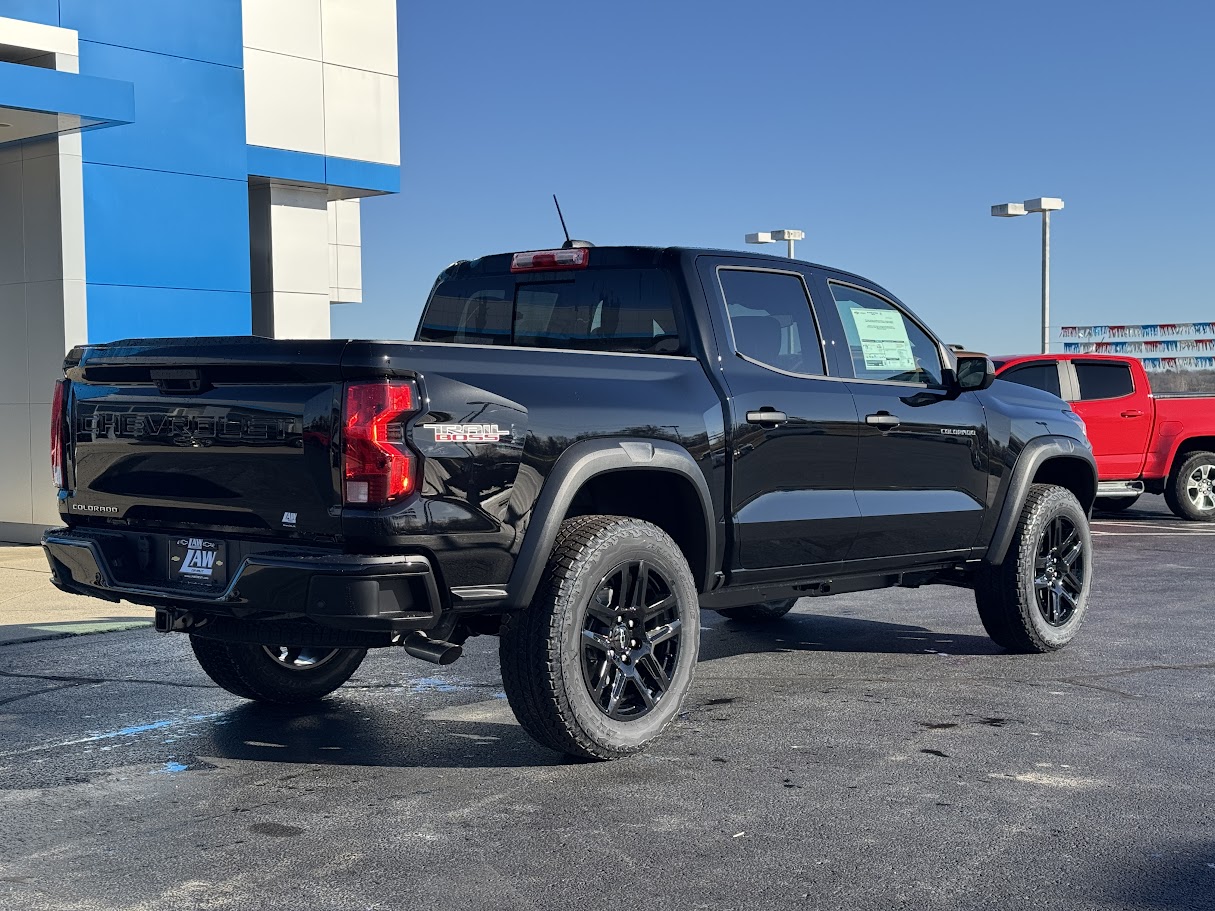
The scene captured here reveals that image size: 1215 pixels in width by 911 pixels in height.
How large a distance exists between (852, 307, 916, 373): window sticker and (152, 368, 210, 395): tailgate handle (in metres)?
3.17

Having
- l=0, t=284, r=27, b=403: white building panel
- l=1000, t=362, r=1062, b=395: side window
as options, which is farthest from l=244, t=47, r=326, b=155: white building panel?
l=1000, t=362, r=1062, b=395: side window

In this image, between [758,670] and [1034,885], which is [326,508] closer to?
[1034,885]

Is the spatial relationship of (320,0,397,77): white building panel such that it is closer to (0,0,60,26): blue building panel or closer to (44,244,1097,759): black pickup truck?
(0,0,60,26): blue building panel

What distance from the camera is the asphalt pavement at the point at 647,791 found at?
4082 mm

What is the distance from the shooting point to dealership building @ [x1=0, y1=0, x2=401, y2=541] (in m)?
13.0

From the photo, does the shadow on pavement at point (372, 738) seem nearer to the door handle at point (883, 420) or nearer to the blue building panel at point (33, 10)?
the door handle at point (883, 420)

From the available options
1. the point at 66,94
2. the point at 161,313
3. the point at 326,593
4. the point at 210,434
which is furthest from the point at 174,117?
the point at 326,593

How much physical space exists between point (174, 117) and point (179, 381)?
32.0ft

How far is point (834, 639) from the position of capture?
8.34m

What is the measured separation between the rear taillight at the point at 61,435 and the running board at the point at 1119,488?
12.0m

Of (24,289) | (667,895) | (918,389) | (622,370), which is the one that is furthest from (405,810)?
(24,289)

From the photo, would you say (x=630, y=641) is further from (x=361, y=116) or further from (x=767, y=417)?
(x=361, y=116)

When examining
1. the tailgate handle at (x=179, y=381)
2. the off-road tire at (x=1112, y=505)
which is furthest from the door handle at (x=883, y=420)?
the off-road tire at (x=1112, y=505)

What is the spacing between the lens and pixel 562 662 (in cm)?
519
